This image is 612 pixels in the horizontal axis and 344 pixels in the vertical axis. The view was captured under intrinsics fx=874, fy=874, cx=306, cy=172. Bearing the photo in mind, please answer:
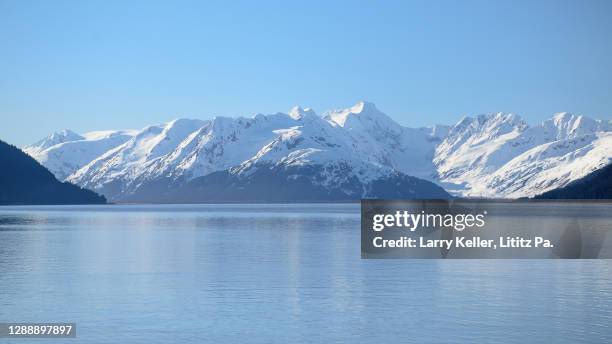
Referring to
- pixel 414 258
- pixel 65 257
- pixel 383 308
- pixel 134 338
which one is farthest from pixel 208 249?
pixel 134 338

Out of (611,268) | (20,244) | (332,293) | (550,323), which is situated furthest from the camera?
(20,244)

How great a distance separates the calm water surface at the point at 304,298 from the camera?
46406mm

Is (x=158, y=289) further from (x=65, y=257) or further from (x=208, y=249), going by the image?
(x=208, y=249)

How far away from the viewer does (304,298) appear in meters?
59.4

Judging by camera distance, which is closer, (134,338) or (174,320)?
(134,338)

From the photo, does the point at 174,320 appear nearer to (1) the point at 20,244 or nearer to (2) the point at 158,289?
(2) the point at 158,289

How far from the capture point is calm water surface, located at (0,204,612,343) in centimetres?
4641

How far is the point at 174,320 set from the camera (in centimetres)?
5012

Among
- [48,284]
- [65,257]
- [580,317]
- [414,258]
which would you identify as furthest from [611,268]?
[65,257]

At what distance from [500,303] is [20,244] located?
76619mm

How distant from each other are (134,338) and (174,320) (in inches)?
216

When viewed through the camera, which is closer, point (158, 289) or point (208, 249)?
point (158, 289)

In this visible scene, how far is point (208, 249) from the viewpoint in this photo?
107688 mm

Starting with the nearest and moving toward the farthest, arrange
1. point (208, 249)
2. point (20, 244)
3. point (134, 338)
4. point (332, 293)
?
point (134, 338), point (332, 293), point (208, 249), point (20, 244)
